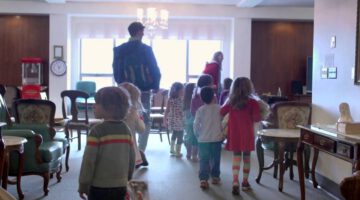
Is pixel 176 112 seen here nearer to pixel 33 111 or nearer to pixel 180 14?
pixel 33 111

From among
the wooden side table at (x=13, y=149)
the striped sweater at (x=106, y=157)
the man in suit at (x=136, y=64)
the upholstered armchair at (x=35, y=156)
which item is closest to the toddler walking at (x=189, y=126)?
the man in suit at (x=136, y=64)

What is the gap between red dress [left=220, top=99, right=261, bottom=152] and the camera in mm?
4320

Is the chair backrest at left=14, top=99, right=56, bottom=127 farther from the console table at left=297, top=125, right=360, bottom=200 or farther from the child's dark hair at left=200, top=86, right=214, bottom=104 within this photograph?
the console table at left=297, top=125, right=360, bottom=200

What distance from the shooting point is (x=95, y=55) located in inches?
416

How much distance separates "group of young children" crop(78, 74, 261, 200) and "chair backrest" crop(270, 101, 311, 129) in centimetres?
59

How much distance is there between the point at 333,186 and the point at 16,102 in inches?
140

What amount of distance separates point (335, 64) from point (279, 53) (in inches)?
233

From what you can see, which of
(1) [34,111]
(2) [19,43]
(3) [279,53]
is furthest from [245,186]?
(2) [19,43]

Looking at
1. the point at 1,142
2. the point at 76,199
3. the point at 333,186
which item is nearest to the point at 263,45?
the point at 333,186

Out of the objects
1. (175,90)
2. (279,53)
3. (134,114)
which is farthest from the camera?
(279,53)

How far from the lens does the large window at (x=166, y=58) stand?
10.5m

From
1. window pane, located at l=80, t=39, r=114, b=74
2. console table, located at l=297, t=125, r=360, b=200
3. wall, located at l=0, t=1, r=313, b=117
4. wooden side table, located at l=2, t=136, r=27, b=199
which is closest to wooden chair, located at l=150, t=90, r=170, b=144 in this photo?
window pane, located at l=80, t=39, r=114, b=74

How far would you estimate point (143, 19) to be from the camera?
8031 mm

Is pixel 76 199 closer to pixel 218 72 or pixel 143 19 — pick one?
pixel 218 72
